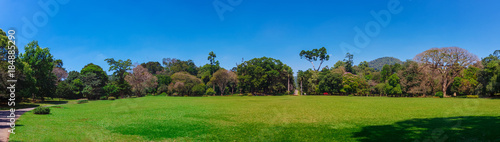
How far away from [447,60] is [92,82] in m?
68.5

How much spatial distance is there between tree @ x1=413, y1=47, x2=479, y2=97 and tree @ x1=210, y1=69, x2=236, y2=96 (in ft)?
147

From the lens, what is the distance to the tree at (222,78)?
63.3 metres

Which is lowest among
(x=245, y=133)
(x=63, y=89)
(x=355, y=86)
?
(x=245, y=133)

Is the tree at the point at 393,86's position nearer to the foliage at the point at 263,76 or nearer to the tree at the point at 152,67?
the foliage at the point at 263,76

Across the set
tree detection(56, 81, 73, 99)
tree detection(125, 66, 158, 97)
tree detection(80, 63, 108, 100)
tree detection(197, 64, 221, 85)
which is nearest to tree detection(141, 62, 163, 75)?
tree detection(197, 64, 221, 85)

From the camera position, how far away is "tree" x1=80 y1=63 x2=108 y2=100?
44.2m

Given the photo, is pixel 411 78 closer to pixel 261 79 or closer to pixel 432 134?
pixel 261 79

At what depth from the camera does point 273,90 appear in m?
→ 69.2

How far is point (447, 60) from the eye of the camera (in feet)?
134

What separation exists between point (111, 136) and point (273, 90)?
6152 cm

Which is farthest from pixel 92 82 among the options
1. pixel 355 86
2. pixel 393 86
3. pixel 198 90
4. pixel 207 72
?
pixel 393 86

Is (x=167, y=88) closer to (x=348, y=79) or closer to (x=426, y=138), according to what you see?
(x=348, y=79)

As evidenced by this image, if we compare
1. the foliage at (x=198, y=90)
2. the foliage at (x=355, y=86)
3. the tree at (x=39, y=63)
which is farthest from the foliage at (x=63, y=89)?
the foliage at (x=355, y=86)

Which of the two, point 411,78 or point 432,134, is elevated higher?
point 411,78
